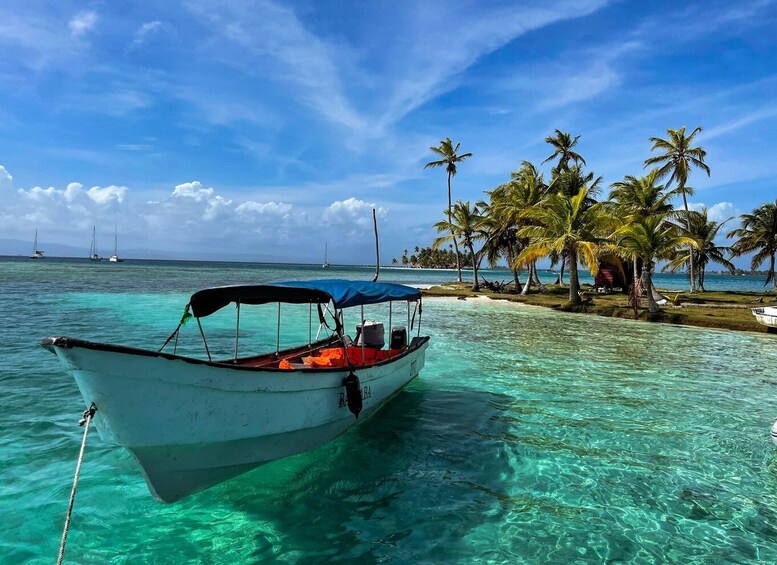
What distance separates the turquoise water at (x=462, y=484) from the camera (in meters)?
5.49

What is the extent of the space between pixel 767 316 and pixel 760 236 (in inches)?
1183

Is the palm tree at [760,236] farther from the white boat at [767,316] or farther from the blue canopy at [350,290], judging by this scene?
the blue canopy at [350,290]

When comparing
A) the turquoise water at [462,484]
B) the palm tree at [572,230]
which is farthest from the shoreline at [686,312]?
the turquoise water at [462,484]

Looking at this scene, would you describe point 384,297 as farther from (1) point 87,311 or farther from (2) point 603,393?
(1) point 87,311

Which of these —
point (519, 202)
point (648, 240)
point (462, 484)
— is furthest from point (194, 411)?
point (519, 202)

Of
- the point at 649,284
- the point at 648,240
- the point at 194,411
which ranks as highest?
the point at 648,240

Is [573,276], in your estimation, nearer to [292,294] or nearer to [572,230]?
[572,230]

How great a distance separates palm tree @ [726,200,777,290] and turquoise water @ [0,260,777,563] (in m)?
42.7

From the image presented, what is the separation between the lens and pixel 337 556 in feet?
17.3

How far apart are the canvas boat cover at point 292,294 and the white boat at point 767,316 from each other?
2414 centimetres

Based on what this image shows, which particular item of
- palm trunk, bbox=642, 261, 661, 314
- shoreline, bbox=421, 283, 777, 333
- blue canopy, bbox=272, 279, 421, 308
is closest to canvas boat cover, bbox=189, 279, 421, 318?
blue canopy, bbox=272, 279, 421, 308

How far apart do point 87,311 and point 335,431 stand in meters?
24.6

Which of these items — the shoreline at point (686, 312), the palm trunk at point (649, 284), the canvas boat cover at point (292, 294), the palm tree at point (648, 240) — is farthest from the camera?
the palm trunk at point (649, 284)

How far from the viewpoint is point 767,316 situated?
23.5 meters
